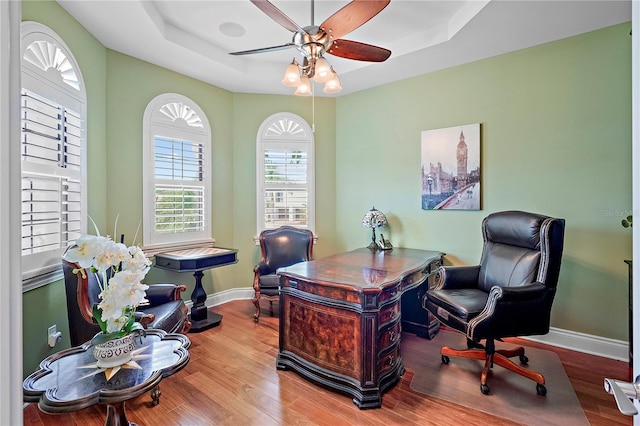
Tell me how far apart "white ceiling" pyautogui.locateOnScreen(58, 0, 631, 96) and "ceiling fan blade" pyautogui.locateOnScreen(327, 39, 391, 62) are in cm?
60

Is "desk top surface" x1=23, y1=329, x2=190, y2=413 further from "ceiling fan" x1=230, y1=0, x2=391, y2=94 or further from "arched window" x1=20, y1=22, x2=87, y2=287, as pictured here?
"ceiling fan" x1=230, y1=0, x2=391, y2=94

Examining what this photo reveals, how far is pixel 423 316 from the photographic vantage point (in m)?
3.16

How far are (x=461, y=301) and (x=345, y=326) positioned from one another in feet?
3.28

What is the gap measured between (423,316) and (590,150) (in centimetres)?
213

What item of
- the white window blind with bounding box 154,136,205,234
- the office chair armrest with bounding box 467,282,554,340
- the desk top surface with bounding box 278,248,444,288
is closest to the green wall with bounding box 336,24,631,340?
the desk top surface with bounding box 278,248,444,288

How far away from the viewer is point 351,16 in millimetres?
1972

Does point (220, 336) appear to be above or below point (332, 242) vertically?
below

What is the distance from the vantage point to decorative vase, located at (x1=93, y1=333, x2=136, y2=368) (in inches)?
56.6

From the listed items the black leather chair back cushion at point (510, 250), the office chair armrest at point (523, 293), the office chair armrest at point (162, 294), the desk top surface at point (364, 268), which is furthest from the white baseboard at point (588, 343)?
the office chair armrest at point (162, 294)

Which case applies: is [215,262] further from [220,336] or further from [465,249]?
[465,249]

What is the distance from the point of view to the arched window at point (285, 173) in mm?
→ 4371

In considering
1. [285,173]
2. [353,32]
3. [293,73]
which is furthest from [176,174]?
[353,32]

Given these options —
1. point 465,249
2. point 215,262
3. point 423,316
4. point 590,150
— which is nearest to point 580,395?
point 423,316

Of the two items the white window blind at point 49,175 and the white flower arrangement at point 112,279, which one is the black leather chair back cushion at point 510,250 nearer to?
the white flower arrangement at point 112,279
